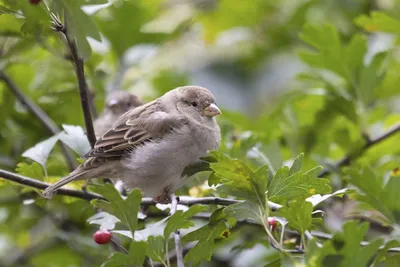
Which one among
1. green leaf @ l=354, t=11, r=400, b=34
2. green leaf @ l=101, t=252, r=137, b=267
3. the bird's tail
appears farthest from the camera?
green leaf @ l=354, t=11, r=400, b=34

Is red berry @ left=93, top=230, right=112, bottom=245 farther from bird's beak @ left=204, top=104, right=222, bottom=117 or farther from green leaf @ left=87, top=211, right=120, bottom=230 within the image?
bird's beak @ left=204, top=104, right=222, bottom=117

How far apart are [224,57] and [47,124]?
1.95 metres

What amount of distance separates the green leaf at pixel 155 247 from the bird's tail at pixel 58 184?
64 centimetres

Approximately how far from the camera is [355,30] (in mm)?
3918

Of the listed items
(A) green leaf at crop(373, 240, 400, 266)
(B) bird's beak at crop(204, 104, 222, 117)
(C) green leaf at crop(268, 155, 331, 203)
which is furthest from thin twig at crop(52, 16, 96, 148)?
(A) green leaf at crop(373, 240, 400, 266)

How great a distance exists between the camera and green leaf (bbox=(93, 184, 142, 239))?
62.2 inches

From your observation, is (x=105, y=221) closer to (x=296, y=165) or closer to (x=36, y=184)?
(x=36, y=184)

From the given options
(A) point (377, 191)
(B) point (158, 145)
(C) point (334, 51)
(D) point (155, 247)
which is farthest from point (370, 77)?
(D) point (155, 247)

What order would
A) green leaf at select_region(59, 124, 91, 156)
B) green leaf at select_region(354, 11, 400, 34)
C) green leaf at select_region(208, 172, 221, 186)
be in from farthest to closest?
green leaf at select_region(354, 11, 400, 34), green leaf at select_region(59, 124, 91, 156), green leaf at select_region(208, 172, 221, 186)

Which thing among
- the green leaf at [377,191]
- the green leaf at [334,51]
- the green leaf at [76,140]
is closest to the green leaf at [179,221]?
the green leaf at [377,191]

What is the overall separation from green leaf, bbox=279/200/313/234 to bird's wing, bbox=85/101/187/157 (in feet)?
3.35

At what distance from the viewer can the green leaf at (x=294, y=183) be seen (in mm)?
1708

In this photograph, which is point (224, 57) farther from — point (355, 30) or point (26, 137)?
point (26, 137)

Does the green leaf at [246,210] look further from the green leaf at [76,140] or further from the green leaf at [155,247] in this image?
the green leaf at [76,140]
